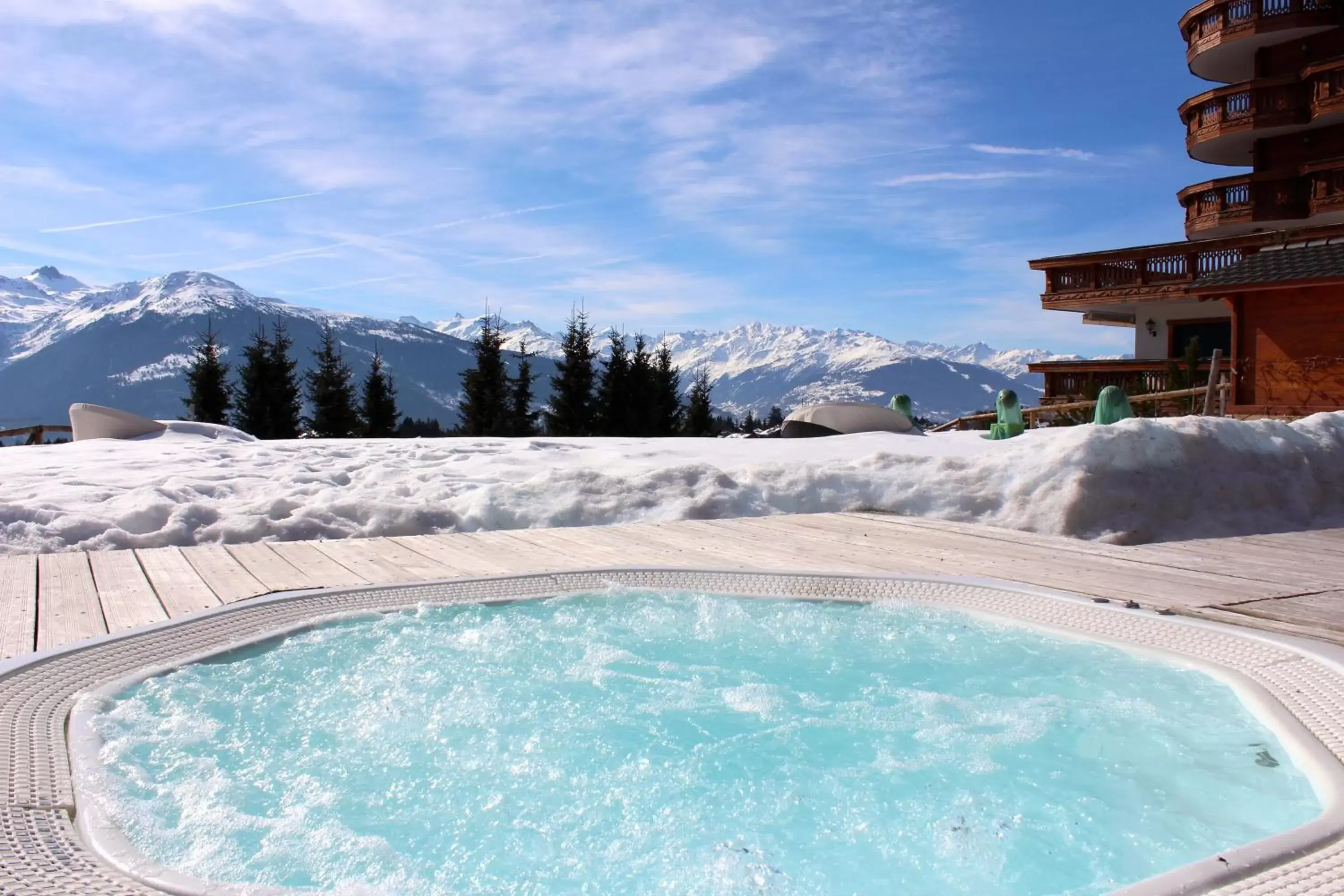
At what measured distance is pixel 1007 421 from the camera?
31.3ft

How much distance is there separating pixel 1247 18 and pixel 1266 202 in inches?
188

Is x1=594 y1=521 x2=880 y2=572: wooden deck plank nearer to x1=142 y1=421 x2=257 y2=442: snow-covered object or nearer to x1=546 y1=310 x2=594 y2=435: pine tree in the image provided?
x1=142 y1=421 x2=257 y2=442: snow-covered object

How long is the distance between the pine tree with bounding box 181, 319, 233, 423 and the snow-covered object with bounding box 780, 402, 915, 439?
91.5 feet

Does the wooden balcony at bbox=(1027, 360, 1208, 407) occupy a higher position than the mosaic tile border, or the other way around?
the wooden balcony at bbox=(1027, 360, 1208, 407)

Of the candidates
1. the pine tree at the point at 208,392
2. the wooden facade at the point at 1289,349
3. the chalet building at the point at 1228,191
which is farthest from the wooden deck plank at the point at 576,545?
the pine tree at the point at 208,392

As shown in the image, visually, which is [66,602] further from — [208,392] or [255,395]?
[255,395]

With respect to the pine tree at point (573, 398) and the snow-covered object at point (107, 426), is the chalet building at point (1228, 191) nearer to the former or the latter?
the snow-covered object at point (107, 426)

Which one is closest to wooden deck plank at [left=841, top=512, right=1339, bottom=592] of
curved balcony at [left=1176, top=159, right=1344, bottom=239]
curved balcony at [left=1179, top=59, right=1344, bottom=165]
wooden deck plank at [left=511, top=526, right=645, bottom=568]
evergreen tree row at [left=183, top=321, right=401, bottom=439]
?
wooden deck plank at [left=511, top=526, right=645, bottom=568]

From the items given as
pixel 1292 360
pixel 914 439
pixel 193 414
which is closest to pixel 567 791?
pixel 914 439

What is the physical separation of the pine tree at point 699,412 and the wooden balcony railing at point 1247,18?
2088cm

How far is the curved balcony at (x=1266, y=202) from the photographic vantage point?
804 inches

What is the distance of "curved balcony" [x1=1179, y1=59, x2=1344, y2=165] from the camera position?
68.3ft

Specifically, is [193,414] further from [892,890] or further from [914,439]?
[892,890]

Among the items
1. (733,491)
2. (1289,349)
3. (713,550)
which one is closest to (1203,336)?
(1289,349)
